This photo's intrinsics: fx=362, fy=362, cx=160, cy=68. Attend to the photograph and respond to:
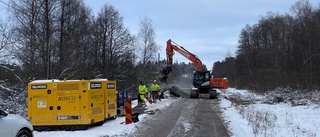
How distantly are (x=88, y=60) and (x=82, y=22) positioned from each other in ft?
17.2

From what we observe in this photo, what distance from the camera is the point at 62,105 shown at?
13438mm

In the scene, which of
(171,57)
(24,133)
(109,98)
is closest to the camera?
(24,133)

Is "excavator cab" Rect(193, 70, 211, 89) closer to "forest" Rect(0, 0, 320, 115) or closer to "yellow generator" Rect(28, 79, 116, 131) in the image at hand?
"forest" Rect(0, 0, 320, 115)

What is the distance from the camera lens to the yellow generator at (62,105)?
524 inches

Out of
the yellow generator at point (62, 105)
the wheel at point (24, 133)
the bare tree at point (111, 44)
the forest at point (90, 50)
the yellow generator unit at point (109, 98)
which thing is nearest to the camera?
the wheel at point (24, 133)

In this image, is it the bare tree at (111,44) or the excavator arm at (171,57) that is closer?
the excavator arm at (171,57)

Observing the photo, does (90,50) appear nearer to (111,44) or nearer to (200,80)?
(111,44)

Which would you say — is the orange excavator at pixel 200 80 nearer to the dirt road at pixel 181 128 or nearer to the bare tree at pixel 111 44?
the bare tree at pixel 111 44

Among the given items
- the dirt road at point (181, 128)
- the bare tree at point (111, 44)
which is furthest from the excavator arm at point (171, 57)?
the dirt road at point (181, 128)

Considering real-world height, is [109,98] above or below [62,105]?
above

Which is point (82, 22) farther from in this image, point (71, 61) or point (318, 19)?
point (318, 19)

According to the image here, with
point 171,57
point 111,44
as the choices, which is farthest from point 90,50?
point 171,57

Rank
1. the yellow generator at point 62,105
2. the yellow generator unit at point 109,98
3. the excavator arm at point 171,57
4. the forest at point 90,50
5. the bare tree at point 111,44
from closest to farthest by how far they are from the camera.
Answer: the yellow generator at point 62,105
the yellow generator unit at point 109,98
the forest at point 90,50
the excavator arm at point 171,57
the bare tree at point 111,44

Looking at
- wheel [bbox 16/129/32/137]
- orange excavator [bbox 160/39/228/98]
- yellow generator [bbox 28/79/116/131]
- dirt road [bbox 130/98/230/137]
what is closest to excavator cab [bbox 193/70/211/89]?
orange excavator [bbox 160/39/228/98]
